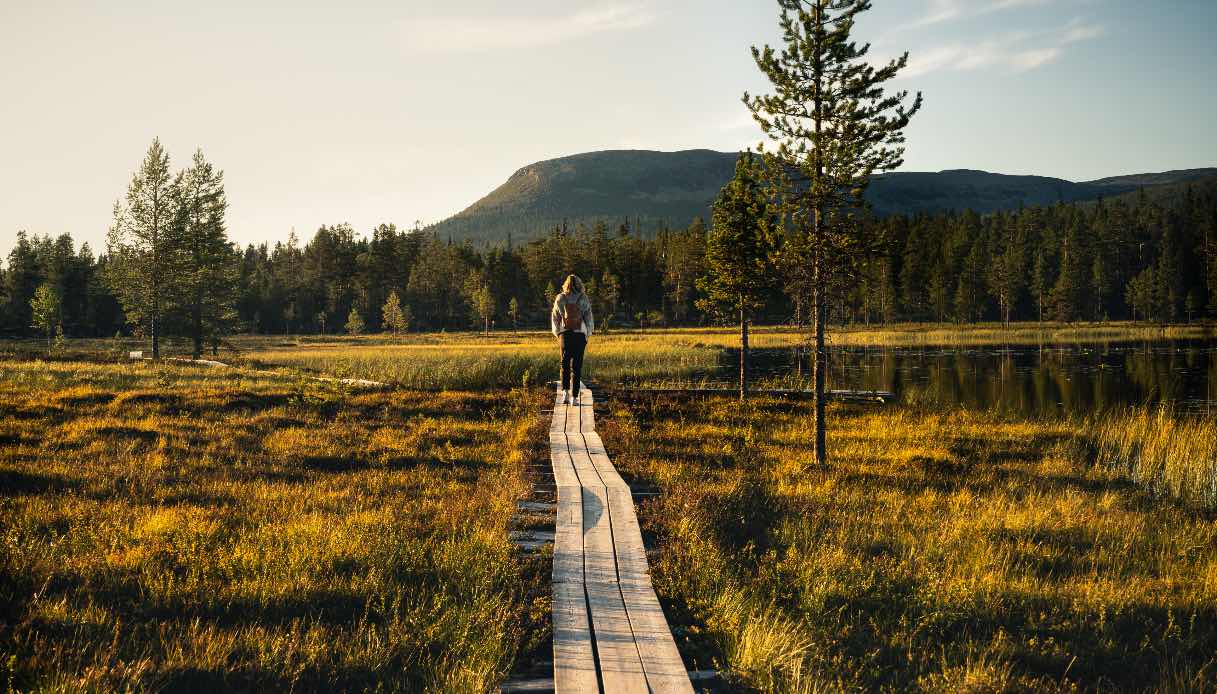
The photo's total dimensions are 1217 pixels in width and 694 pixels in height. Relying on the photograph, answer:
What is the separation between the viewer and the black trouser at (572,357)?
15863 millimetres

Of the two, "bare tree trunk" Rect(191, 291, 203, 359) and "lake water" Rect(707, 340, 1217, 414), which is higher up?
"bare tree trunk" Rect(191, 291, 203, 359)

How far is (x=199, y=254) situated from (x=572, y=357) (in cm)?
4026

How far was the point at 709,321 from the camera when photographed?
108938 mm

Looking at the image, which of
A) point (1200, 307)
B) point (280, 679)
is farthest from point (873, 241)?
point (1200, 307)

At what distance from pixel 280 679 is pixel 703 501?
565 cm

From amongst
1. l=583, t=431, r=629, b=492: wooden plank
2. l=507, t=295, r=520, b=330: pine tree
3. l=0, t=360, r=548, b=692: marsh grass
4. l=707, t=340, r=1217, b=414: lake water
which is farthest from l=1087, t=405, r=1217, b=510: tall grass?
l=507, t=295, r=520, b=330: pine tree

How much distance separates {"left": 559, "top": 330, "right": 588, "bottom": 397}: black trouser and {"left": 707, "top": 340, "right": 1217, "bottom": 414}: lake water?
5266 millimetres

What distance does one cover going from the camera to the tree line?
286 ft

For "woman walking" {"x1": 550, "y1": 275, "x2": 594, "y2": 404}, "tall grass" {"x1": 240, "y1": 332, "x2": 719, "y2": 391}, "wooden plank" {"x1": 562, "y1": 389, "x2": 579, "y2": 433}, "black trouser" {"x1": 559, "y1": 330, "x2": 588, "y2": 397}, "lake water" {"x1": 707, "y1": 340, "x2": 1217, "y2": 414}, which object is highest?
"woman walking" {"x1": 550, "y1": 275, "x2": 594, "y2": 404}

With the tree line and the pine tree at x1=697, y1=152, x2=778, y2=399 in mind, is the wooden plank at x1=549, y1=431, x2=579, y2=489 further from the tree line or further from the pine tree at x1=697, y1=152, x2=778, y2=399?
the tree line

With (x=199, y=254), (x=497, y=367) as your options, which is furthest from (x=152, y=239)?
(x=497, y=367)

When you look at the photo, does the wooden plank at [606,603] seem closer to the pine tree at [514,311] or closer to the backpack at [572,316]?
the backpack at [572,316]

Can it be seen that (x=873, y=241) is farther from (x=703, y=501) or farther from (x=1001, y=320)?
(x=1001, y=320)

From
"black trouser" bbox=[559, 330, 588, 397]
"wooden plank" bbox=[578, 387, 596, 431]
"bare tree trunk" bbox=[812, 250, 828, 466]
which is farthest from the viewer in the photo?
"black trouser" bbox=[559, 330, 588, 397]
